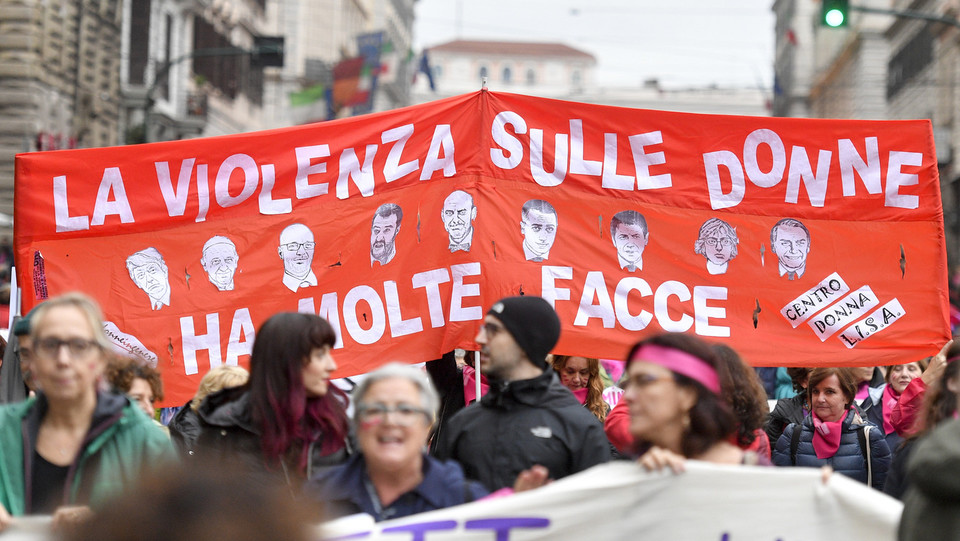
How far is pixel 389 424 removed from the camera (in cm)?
354

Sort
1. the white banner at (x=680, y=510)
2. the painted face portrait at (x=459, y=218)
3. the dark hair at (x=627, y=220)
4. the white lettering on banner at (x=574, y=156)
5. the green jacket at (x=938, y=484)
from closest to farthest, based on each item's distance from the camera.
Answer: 1. the green jacket at (x=938, y=484)
2. the white banner at (x=680, y=510)
3. the painted face portrait at (x=459, y=218)
4. the white lettering on banner at (x=574, y=156)
5. the dark hair at (x=627, y=220)

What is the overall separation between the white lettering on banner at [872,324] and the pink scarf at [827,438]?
403 mm

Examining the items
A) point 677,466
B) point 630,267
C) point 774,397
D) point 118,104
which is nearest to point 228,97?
point 118,104

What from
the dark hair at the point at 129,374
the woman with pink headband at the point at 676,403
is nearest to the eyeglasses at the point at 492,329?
the woman with pink headband at the point at 676,403

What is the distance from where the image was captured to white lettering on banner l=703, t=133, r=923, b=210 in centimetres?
648

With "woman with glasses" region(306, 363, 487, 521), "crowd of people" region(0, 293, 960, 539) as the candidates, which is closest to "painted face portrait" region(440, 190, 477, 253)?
"crowd of people" region(0, 293, 960, 539)

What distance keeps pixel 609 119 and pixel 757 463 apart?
2996 millimetres

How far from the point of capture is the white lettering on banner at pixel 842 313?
20.6ft

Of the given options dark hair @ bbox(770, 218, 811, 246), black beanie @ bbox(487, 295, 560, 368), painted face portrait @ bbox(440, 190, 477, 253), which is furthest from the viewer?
dark hair @ bbox(770, 218, 811, 246)

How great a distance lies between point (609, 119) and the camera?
252 inches

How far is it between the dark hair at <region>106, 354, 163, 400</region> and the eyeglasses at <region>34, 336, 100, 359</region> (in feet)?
4.32

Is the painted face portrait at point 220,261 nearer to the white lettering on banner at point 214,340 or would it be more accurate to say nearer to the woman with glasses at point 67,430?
the white lettering on banner at point 214,340

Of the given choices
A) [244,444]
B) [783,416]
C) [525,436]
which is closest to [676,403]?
[525,436]

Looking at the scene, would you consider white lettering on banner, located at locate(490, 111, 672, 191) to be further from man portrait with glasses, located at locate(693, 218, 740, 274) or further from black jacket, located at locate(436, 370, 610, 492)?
black jacket, located at locate(436, 370, 610, 492)
